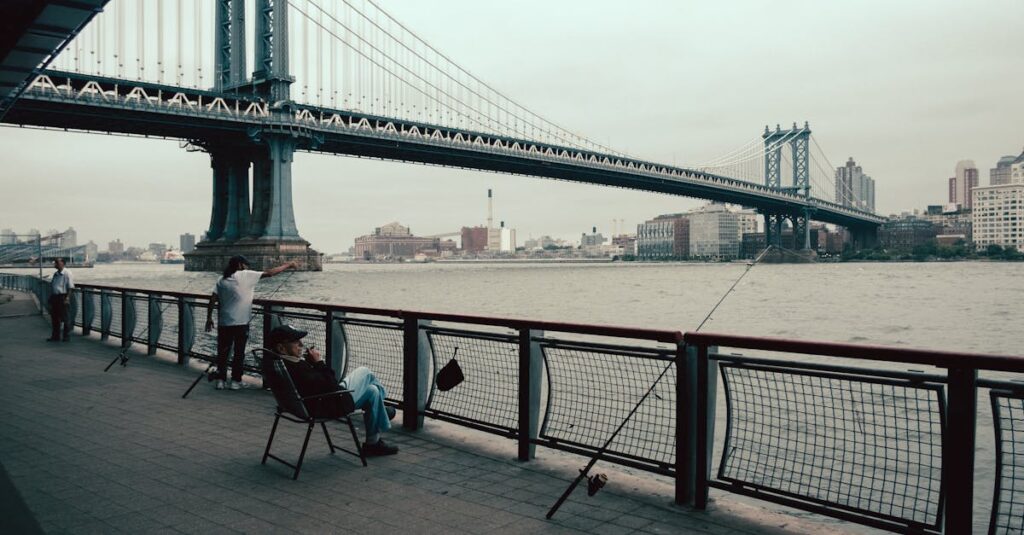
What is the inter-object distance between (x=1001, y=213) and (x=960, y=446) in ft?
306

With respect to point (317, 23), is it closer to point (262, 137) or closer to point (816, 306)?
point (262, 137)

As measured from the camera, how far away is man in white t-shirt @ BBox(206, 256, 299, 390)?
Result: 8375 millimetres

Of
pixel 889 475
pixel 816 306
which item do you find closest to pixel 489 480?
pixel 889 475

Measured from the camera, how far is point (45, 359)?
1123cm

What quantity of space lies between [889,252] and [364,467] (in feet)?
337

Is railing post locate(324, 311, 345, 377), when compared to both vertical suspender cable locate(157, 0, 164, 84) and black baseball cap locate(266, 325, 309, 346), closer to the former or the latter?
black baseball cap locate(266, 325, 309, 346)

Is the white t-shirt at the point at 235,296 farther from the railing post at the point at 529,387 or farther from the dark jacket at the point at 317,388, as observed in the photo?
the railing post at the point at 529,387

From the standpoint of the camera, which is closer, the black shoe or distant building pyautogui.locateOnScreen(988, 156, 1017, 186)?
the black shoe

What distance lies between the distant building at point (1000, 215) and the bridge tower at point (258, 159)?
6813 centimetres

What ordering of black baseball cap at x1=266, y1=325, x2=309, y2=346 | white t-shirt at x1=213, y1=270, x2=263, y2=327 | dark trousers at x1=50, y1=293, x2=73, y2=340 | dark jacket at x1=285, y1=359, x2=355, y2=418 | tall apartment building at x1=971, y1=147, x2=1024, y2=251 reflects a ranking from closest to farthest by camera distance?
dark jacket at x1=285, y1=359, x2=355, y2=418 < black baseball cap at x1=266, y1=325, x2=309, y2=346 < white t-shirt at x1=213, y1=270, x2=263, y2=327 < dark trousers at x1=50, y1=293, x2=73, y2=340 < tall apartment building at x1=971, y1=147, x2=1024, y2=251

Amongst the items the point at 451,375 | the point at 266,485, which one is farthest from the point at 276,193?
the point at 266,485

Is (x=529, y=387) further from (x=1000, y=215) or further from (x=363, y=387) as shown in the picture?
(x=1000, y=215)

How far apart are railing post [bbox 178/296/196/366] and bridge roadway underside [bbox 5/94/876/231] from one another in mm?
45043

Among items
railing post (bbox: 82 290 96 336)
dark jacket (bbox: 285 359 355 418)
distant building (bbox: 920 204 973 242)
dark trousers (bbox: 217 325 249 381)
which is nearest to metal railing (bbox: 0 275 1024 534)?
dark trousers (bbox: 217 325 249 381)
